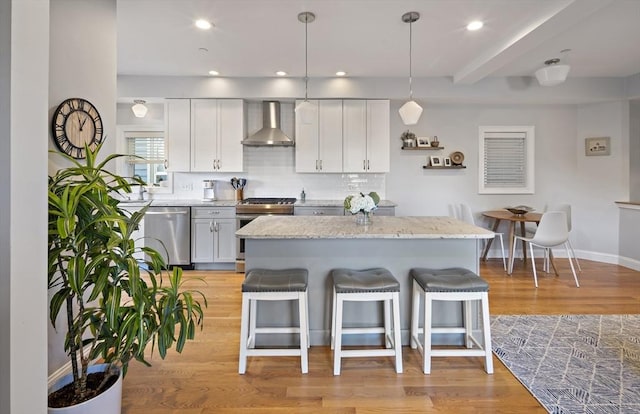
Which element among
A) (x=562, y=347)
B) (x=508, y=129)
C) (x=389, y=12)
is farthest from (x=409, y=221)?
(x=508, y=129)

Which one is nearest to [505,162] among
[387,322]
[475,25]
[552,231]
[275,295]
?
[552,231]

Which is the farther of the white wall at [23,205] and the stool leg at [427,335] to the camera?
the stool leg at [427,335]

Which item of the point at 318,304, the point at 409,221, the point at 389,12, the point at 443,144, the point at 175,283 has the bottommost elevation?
the point at 318,304

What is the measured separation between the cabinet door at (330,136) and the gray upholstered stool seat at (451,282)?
2741mm

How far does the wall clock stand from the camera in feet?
6.56

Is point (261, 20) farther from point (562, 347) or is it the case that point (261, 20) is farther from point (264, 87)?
point (562, 347)

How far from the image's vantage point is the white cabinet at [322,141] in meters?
4.67

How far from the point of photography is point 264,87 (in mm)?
4562

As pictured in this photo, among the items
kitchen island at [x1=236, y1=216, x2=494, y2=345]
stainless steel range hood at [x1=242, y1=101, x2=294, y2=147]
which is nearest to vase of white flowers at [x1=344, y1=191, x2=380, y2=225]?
kitchen island at [x1=236, y1=216, x2=494, y2=345]

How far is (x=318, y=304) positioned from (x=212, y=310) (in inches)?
50.0

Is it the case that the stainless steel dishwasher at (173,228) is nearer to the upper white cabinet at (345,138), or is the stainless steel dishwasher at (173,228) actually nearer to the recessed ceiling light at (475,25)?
the upper white cabinet at (345,138)

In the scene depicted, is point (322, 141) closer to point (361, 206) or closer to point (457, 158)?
point (457, 158)

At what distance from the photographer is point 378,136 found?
4684 millimetres

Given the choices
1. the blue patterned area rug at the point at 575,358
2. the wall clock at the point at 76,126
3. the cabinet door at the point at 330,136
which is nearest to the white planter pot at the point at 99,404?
the wall clock at the point at 76,126
